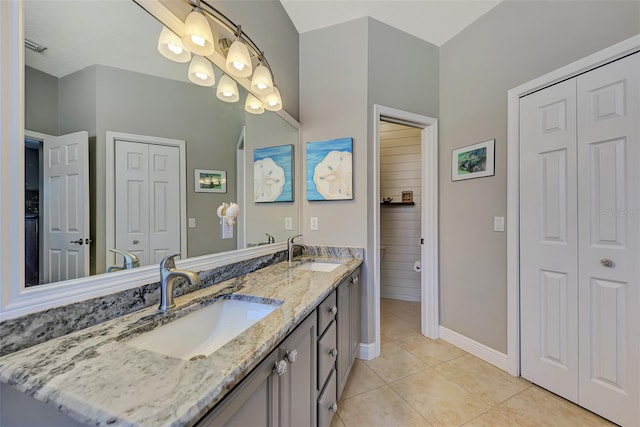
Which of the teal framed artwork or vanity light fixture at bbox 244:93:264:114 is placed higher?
vanity light fixture at bbox 244:93:264:114

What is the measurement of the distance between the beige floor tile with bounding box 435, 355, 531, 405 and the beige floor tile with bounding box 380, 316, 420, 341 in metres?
0.52

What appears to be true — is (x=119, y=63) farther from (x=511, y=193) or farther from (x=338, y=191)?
(x=511, y=193)

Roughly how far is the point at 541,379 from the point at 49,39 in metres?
3.02

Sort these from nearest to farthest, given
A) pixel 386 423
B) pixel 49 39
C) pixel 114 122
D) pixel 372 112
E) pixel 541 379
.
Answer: pixel 49 39 → pixel 114 122 → pixel 386 423 → pixel 541 379 → pixel 372 112

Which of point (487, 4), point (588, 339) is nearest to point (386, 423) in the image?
point (588, 339)

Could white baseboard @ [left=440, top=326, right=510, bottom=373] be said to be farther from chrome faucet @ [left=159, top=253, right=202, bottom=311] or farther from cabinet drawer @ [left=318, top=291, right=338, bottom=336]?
chrome faucet @ [left=159, top=253, right=202, bottom=311]

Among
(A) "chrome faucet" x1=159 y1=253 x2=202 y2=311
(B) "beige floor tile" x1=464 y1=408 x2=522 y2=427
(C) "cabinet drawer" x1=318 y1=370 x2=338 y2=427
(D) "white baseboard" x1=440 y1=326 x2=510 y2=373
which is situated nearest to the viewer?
(A) "chrome faucet" x1=159 y1=253 x2=202 y2=311

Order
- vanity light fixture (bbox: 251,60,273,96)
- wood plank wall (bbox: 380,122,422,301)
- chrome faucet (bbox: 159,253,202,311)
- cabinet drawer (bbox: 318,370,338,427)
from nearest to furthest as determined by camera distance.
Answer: chrome faucet (bbox: 159,253,202,311)
cabinet drawer (bbox: 318,370,338,427)
vanity light fixture (bbox: 251,60,273,96)
wood plank wall (bbox: 380,122,422,301)

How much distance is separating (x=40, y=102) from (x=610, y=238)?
8.55 feet

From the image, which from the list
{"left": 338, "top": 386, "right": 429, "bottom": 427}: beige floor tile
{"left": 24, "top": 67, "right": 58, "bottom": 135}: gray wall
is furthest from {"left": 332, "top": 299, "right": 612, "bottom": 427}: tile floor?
{"left": 24, "top": 67, "right": 58, "bottom": 135}: gray wall

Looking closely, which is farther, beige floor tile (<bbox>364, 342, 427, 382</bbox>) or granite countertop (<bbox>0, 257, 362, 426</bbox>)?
beige floor tile (<bbox>364, 342, 427, 382</bbox>)

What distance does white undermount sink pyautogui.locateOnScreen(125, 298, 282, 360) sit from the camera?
2.72 ft

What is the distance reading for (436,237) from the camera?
243cm

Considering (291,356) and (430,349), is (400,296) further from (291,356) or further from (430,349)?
(291,356)
